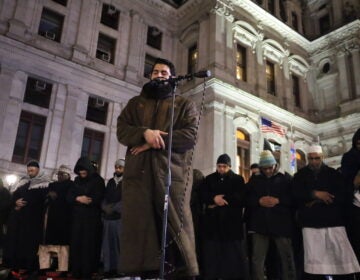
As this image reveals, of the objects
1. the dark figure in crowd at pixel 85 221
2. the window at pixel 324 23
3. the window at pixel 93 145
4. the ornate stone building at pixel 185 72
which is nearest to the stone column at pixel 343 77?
the ornate stone building at pixel 185 72

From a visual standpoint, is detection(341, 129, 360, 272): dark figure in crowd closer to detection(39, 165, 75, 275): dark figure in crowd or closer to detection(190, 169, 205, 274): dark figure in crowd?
detection(190, 169, 205, 274): dark figure in crowd

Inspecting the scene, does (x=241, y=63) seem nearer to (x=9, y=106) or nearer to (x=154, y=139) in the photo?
(x=9, y=106)

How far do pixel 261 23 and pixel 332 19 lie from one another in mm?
6415

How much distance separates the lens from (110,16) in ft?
55.8

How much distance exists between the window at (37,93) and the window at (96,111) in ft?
6.12

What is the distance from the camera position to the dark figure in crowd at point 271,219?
4715 millimetres

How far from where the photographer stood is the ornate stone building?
1352 centimetres

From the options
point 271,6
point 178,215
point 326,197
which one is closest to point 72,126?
point 326,197

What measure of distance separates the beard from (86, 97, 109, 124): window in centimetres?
1258

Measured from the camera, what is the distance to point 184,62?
18453 millimetres

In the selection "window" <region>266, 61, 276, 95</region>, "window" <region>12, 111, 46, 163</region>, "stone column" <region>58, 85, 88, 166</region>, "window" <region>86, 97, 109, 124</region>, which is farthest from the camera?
"window" <region>266, 61, 276, 95</region>

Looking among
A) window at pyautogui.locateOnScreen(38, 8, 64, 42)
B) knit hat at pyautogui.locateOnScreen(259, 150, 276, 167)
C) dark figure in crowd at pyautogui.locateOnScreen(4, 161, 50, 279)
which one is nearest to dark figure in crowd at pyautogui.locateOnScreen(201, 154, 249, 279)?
knit hat at pyautogui.locateOnScreen(259, 150, 276, 167)

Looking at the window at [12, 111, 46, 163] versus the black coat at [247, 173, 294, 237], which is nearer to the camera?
the black coat at [247, 173, 294, 237]

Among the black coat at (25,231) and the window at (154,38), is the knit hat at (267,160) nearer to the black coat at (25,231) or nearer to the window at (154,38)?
the black coat at (25,231)
